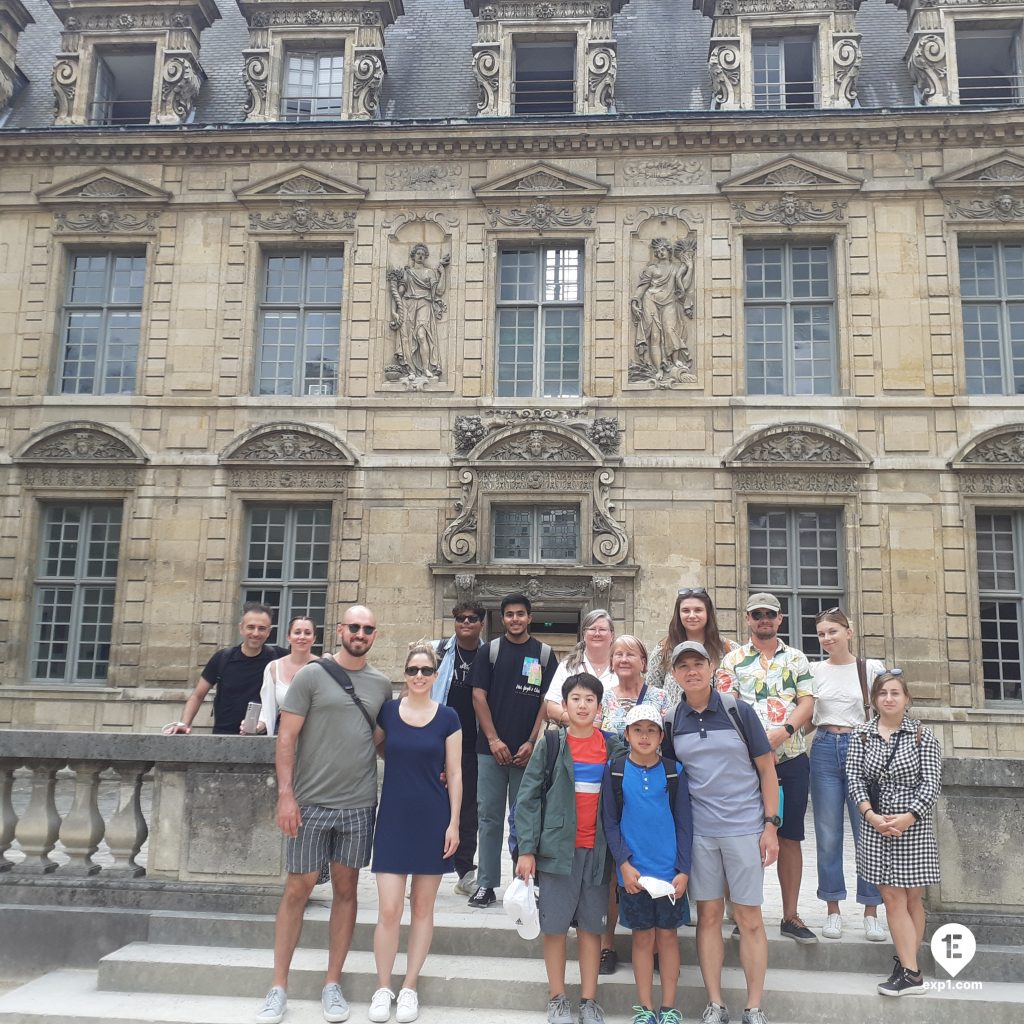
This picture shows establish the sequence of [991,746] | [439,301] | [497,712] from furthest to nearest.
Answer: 1. [439,301]
2. [991,746]
3. [497,712]

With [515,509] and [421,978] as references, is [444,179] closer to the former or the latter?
[515,509]

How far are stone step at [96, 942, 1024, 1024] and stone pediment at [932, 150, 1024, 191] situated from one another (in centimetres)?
1176

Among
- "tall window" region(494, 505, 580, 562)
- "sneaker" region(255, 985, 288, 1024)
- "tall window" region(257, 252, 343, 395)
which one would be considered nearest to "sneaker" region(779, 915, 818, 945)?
"sneaker" region(255, 985, 288, 1024)

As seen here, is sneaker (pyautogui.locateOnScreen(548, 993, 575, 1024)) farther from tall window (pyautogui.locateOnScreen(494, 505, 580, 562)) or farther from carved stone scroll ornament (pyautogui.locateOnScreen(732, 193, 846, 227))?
carved stone scroll ornament (pyautogui.locateOnScreen(732, 193, 846, 227))

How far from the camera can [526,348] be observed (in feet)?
47.1

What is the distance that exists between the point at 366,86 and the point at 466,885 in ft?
42.1

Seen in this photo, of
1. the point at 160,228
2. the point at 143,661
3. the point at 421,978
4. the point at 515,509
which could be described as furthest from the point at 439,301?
the point at 421,978

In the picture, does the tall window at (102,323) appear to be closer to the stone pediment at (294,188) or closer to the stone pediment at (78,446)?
the stone pediment at (78,446)

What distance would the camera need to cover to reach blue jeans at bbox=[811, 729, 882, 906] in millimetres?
5641

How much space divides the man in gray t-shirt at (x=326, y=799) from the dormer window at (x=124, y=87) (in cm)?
1379

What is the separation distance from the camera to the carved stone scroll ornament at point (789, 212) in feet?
45.7

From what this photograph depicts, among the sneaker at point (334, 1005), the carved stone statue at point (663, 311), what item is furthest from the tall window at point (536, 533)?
the sneaker at point (334, 1005)

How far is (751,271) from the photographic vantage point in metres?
14.2

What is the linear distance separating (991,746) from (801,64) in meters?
10.7
